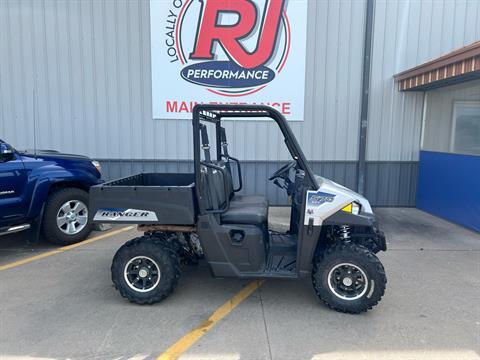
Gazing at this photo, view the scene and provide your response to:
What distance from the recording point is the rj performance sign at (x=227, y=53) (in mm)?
7801

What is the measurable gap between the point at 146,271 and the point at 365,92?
6240 mm

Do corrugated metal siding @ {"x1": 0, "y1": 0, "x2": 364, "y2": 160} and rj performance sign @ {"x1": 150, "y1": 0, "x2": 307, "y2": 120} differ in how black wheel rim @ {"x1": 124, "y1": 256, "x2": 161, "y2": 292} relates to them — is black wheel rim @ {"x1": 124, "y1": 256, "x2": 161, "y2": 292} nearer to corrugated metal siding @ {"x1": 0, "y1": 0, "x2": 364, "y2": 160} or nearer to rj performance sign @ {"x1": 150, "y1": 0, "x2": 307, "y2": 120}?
corrugated metal siding @ {"x1": 0, "y1": 0, "x2": 364, "y2": 160}

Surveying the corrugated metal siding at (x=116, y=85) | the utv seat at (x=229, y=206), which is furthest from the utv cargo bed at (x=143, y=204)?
the corrugated metal siding at (x=116, y=85)

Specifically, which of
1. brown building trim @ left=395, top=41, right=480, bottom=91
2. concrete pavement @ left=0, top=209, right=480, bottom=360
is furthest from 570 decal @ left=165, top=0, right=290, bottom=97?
concrete pavement @ left=0, top=209, right=480, bottom=360

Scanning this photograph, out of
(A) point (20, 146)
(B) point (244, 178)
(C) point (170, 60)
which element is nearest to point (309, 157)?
(B) point (244, 178)

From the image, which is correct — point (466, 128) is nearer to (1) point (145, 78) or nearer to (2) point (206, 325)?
(2) point (206, 325)

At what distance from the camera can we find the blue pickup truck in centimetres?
502

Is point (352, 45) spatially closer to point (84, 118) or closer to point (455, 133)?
point (455, 133)

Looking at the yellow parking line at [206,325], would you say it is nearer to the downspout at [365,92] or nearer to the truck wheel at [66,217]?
the truck wheel at [66,217]

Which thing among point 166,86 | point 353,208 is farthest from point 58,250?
point 353,208

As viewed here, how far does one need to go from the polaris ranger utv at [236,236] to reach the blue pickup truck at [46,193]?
2.11 m

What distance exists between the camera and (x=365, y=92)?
7.97 m

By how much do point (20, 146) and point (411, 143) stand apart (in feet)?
28.3

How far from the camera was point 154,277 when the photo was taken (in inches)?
147
